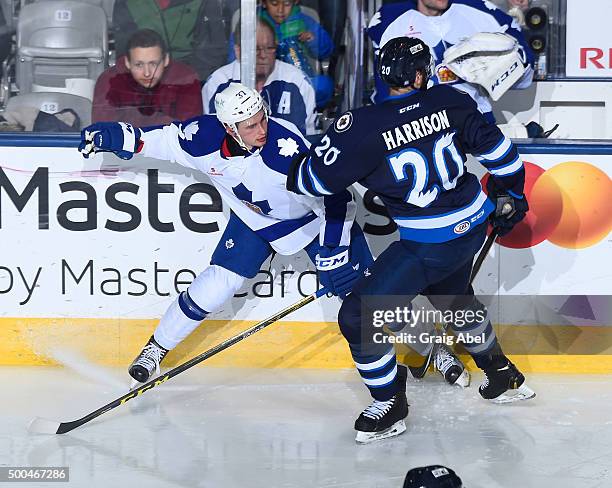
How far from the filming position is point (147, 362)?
13.9 ft

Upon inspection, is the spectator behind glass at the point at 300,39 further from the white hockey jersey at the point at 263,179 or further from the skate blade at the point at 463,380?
the skate blade at the point at 463,380

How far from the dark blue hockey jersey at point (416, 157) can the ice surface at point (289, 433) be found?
65 cm

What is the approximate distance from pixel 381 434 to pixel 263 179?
2.98 feet

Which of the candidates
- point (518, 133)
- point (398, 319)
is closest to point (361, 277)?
point (398, 319)

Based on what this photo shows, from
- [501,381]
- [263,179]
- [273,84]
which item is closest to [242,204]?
[263,179]

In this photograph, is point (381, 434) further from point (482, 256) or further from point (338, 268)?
point (482, 256)

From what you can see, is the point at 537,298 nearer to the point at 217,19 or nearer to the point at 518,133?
the point at 518,133

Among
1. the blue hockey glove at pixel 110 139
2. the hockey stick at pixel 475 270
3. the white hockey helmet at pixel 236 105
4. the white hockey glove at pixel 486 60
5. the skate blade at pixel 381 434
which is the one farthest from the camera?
the white hockey glove at pixel 486 60

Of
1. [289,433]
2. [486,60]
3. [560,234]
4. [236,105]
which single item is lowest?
[289,433]

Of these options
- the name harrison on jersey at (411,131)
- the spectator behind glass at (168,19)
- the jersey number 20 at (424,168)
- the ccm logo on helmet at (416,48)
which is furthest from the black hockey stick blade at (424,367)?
the spectator behind glass at (168,19)

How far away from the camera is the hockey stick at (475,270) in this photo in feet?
13.7

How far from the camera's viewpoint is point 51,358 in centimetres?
448

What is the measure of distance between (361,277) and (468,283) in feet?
1.14
